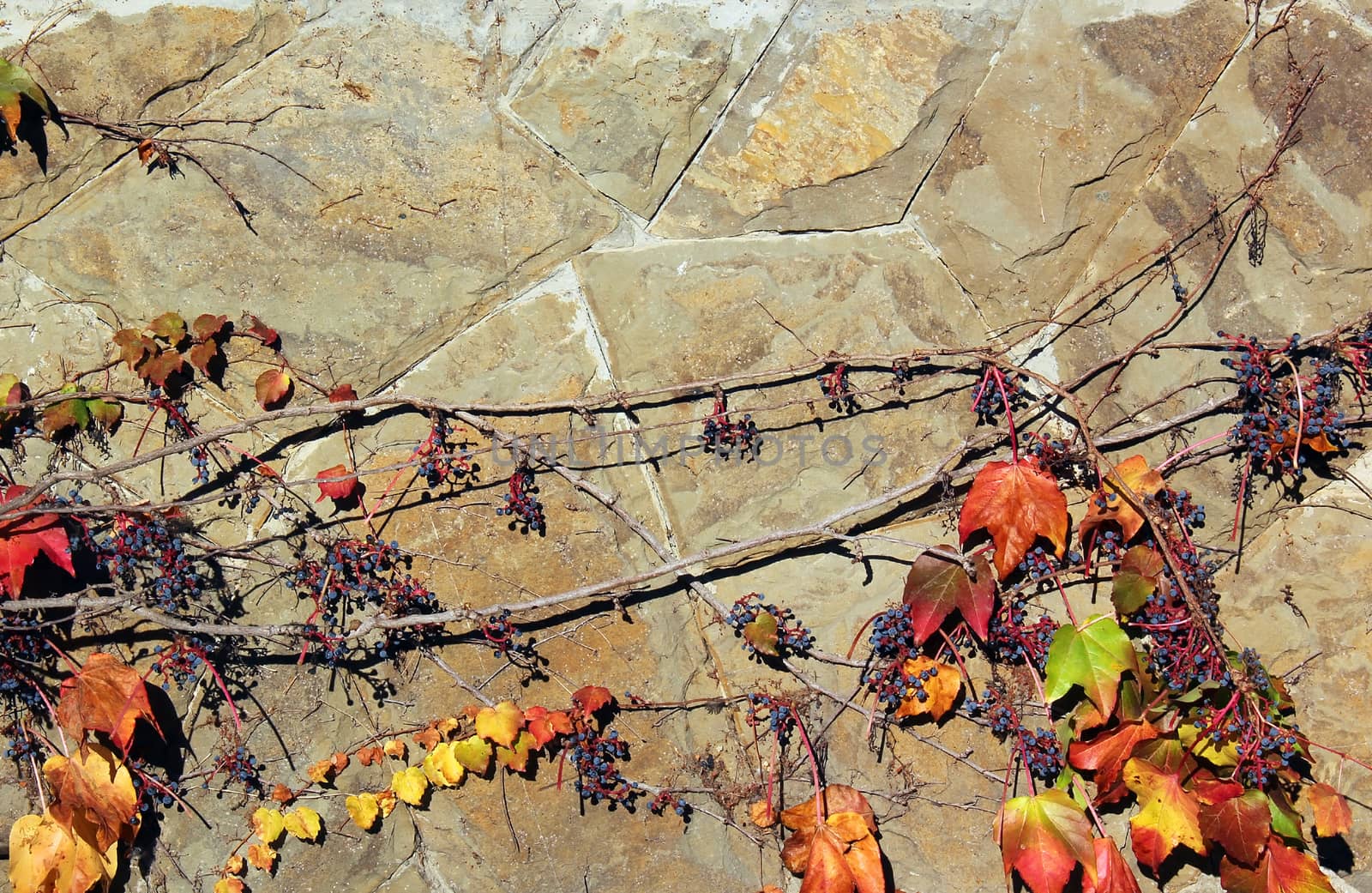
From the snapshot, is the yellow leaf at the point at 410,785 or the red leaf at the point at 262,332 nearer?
the red leaf at the point at 262,332

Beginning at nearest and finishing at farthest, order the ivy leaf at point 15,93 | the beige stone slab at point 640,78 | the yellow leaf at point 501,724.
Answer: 1. the ivy leaf at point 15,93
2. the beige stone slab at point 640,78
3. the yellow leaf at point 501,724

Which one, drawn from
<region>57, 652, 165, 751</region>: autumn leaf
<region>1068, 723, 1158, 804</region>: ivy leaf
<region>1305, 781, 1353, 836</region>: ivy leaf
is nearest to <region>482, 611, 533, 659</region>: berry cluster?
<region>57, 652, 165, 751</region>: autumn leaf

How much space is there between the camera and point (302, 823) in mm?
2734

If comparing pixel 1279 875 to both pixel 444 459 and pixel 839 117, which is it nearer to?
pixel 839 117

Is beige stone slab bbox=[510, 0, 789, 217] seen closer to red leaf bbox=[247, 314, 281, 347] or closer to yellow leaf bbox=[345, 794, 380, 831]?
red leaf bbox=[247, 314, 281, 347]

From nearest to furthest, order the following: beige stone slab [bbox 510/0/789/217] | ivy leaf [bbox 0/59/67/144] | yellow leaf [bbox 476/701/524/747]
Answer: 1. ivy leaf [bbox 0/59/67/144]
2. beige stone slab [bbox 510/0/789/217]
3. yellow leaf [bbox 476/701/524/747]

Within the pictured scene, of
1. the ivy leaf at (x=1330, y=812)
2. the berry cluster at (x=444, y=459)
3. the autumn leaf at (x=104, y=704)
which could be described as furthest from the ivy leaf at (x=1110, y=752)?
the autumn leaf at (x=104, y=704)

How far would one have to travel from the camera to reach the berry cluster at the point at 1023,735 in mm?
2678

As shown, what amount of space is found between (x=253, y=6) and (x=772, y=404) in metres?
1.59

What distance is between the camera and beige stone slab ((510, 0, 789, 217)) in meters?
2.58

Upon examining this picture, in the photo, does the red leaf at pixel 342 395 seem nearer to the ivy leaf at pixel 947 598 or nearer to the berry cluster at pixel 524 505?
the berry cluster at pixel 524 505

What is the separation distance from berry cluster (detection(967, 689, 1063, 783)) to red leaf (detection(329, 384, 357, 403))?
5.75ft

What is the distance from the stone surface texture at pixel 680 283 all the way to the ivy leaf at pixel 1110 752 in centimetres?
14

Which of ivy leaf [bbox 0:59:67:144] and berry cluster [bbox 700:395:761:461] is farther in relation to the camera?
berry cluster [bbox 700:395:761:461]
